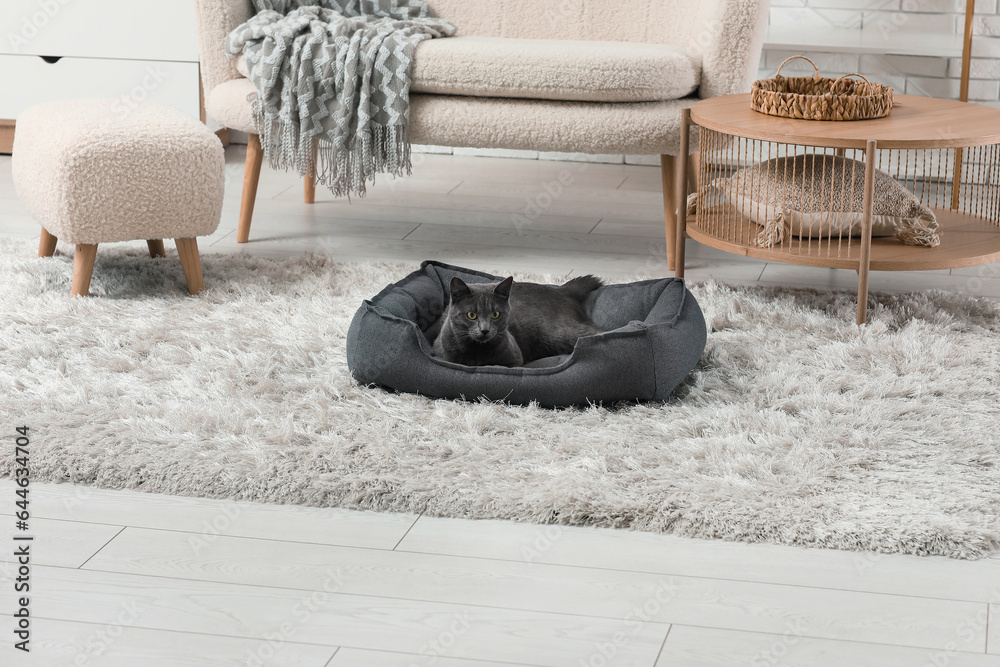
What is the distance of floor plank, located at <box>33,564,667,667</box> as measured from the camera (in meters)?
1.11

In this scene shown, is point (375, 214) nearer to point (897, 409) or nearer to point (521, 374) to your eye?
point (521, 374)

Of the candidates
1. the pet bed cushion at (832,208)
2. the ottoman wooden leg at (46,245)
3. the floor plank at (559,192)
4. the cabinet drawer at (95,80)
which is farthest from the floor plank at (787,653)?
the cabinet drawer at (95,80)

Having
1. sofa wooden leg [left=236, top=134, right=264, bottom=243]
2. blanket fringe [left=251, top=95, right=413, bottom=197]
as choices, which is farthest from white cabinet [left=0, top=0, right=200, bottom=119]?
blanket fringe [left=251, top=95, right=413, bottom=197]

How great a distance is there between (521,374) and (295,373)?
0.44 m

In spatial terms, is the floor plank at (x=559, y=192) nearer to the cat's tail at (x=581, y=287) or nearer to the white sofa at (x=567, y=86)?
the white sofa at (x=567, y=86)

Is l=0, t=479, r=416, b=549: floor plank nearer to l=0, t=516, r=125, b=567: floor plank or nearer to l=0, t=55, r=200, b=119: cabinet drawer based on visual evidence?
l=0, t=516, r=125, b=567: floor plank

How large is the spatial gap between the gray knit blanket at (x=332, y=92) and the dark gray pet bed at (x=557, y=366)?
842mm

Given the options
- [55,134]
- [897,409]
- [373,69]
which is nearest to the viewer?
[897,409]

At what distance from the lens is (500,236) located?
2.79 meters

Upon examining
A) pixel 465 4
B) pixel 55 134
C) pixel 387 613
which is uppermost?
pixel 465 4

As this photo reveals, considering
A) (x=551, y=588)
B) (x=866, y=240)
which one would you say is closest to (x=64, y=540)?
(x=551, y=588)

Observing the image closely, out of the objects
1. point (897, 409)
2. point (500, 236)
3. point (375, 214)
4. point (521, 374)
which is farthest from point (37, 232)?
point (897, 409)

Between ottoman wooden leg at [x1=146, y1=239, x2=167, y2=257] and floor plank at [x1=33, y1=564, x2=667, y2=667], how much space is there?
138cm

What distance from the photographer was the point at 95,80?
3.37 meters
